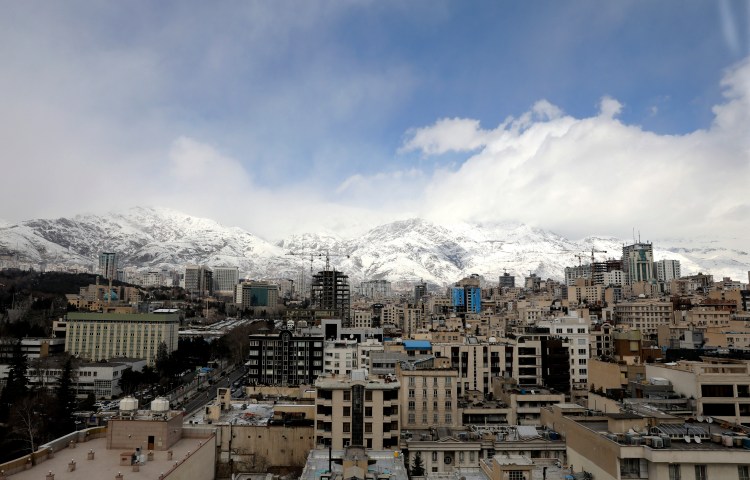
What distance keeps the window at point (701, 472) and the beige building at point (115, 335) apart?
41.9 m

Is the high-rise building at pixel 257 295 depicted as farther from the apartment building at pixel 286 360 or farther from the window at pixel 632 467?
the window at pixel 632 467

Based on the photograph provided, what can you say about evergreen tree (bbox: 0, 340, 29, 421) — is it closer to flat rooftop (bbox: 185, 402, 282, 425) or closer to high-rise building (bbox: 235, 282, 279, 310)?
flat rooftop (bbox: 185, 402, 282, 425)

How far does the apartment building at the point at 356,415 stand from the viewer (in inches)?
584

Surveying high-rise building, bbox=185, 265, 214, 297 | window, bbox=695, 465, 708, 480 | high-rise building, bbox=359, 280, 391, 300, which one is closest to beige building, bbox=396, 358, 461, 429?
window, bbox=695, 465, 708, 480

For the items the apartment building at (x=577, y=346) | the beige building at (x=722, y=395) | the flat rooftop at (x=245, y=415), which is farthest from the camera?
the apartment building at (x=577, y=346)

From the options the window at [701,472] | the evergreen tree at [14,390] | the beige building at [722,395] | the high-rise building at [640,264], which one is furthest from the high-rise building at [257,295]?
the window at [701,472]

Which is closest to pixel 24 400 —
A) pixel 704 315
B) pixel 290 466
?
pixel 290 466

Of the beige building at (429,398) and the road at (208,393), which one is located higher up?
the beige building at (429,398)

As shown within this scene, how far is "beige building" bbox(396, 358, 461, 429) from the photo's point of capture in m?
18.2

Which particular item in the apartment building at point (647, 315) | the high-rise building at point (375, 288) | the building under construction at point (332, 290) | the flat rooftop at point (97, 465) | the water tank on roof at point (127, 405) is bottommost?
the flat rooftop at point (97, 465)

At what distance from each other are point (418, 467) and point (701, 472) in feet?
22.0

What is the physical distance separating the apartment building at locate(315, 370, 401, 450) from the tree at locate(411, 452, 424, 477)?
635 millimetres

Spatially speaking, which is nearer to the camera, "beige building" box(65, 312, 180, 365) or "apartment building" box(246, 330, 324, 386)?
"apartment building" box(246, 330, 324, 386)

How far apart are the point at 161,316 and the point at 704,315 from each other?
3887cm
